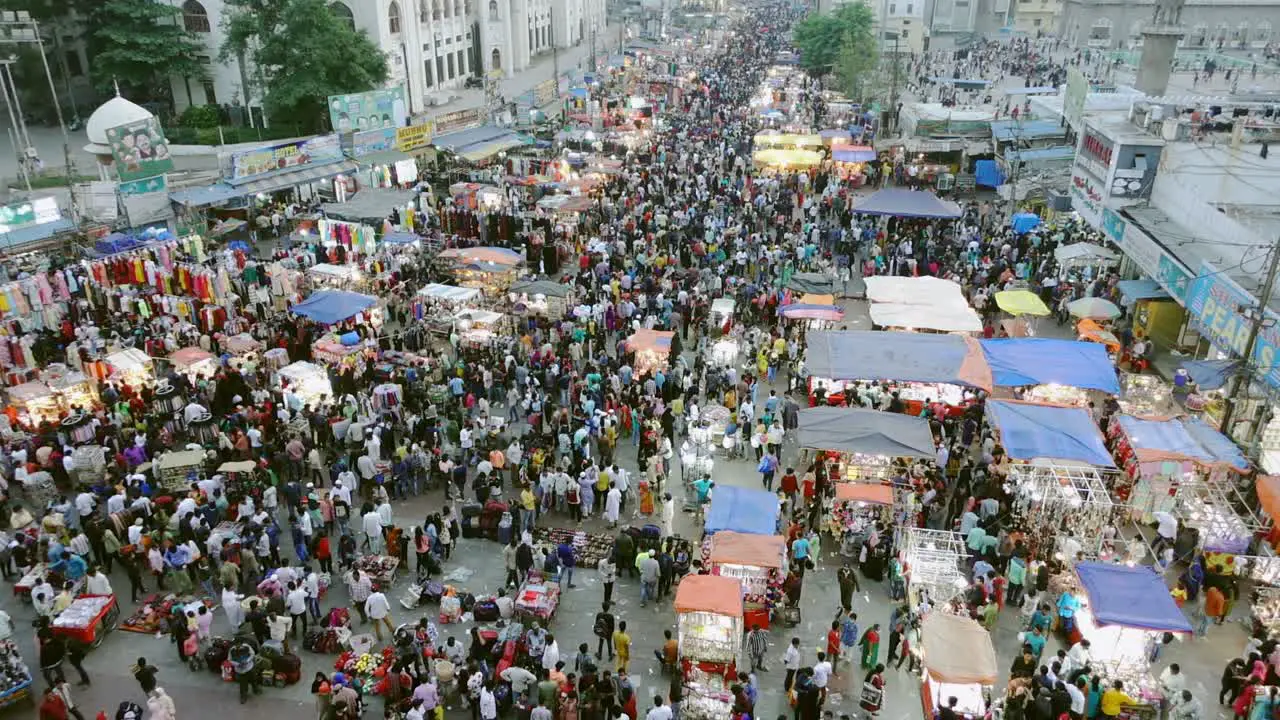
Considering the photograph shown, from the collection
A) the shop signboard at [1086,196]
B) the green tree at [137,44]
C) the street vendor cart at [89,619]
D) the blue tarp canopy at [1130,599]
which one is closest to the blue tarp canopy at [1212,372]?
the blue tarp canopy at [1130,599]

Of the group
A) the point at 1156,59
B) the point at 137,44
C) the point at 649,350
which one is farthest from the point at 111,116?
the point at 1156,59

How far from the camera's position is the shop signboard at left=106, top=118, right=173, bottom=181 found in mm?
26859

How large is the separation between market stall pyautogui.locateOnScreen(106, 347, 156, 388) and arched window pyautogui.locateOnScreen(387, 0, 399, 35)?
31.3m

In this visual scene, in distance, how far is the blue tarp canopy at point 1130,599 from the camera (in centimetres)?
1126

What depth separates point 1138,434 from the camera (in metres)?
15.6

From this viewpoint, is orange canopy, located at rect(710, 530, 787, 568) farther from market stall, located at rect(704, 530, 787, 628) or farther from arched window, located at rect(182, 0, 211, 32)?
arched window, located at rect(182, 0, 211, 32)

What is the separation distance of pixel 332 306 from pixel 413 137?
1820 cm

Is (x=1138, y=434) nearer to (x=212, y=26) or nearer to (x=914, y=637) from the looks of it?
(x=914, y=637)

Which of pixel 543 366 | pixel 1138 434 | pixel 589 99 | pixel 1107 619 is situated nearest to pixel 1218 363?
pixel 1138 434

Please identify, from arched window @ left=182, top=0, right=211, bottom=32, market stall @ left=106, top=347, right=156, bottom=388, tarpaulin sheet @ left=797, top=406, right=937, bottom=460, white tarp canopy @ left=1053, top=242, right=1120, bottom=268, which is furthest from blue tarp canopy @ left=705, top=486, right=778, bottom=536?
arched window @ left=182, top=0, right=211, bottom=32

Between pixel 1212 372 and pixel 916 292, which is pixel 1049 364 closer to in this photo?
pixel 1212 372

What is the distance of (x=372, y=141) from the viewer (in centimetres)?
3528

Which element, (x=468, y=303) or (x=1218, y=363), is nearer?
(x=1218, y=363)

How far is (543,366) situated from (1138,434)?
476 inches
